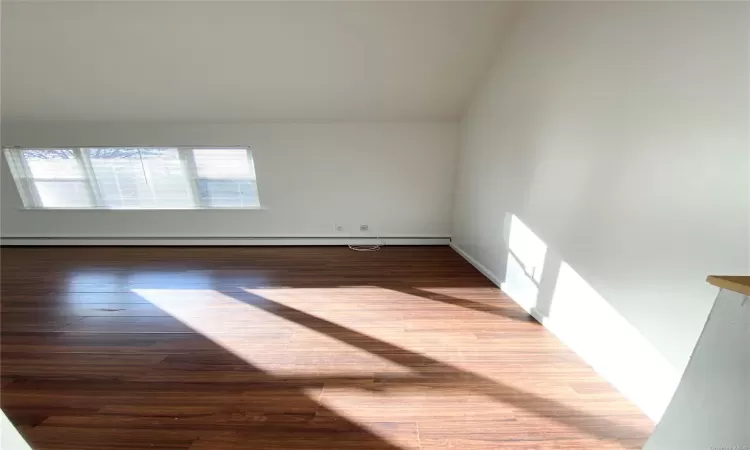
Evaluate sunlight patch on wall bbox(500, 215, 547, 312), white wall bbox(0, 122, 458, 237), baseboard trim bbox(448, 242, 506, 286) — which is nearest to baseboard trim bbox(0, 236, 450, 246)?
white wall bbox(0, 122, 458, 237)

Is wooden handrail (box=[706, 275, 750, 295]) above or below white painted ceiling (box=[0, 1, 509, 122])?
below

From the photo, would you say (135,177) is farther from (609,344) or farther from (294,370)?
(609,344)

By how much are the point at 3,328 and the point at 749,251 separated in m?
4.17

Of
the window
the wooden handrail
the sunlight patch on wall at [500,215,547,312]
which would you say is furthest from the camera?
the window

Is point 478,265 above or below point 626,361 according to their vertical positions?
below

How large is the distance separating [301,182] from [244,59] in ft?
5.56

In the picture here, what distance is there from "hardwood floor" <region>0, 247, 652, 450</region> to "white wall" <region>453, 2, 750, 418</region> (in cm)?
31

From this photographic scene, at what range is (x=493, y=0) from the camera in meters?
2.44

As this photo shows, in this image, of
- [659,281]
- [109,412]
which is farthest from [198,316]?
[659,281]

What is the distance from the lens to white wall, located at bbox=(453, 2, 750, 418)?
1.04 metres

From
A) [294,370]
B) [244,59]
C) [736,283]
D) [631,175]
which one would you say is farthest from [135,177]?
[736,283]

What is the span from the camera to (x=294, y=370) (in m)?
1.61

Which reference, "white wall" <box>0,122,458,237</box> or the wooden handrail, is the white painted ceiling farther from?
the wooden handrail

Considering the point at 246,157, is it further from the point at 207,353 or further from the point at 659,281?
the point at 659,281
